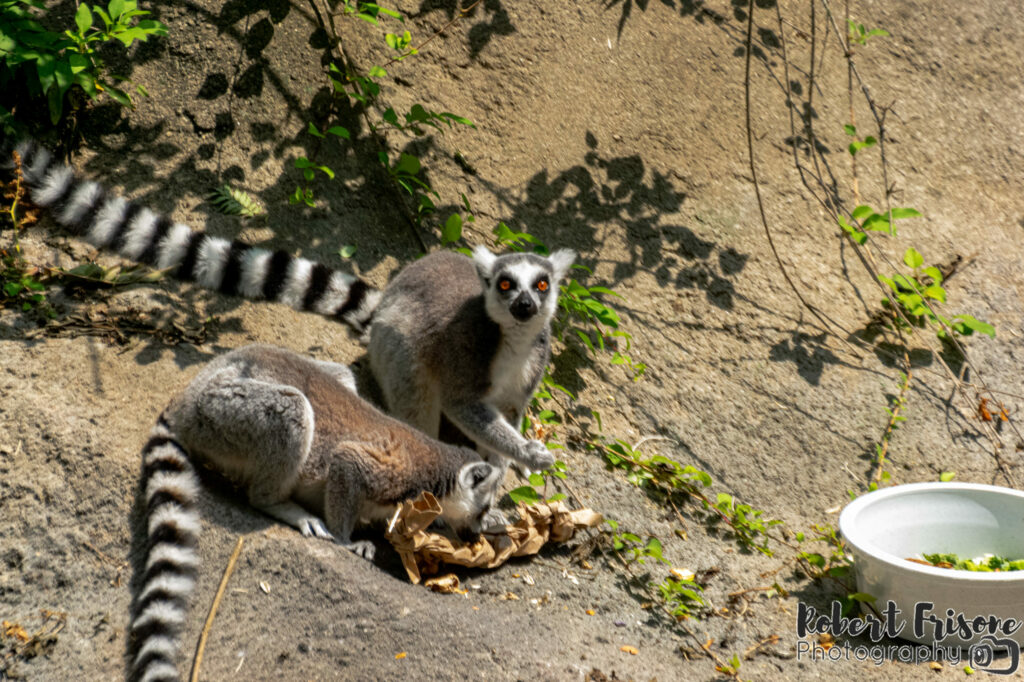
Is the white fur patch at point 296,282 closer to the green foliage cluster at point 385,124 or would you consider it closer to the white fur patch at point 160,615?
the green foliage cluster at point 385,124

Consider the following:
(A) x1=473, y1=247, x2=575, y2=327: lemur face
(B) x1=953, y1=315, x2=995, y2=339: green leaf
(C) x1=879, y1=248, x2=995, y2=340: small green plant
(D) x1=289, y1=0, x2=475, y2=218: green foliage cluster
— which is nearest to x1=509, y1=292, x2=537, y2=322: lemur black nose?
(A) x1=473, y1=247, x2=575, y2=327: lemur face

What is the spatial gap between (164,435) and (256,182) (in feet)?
7.43

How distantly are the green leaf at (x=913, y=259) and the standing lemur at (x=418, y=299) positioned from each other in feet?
10.8

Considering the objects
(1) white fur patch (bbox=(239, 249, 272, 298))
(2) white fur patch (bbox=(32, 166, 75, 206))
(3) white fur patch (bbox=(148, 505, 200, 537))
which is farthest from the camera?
(1) white fur patch (bbox=(239, 249, 272, 298))

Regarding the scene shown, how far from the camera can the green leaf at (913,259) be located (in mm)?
6395

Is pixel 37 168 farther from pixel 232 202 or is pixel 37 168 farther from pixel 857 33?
pixel 857 33

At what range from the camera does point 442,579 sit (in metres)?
3.72

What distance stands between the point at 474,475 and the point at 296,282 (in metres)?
1.74

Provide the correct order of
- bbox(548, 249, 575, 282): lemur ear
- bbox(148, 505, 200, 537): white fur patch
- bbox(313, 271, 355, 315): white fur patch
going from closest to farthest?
bbox(148, 505, 200, 537): white fur patch → bbox(548, 249, 575, 282): lemur ear → bbox(313, 271, 355, 315): white fur patch

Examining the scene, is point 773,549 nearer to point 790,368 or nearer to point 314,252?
point 790,368

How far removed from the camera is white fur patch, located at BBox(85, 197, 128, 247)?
4.67 m

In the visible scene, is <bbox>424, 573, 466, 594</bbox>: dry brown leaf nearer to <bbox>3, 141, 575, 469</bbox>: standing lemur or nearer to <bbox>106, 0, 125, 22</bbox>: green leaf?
<bbox>3, 141, 575, 469</bbox>: standing lemur

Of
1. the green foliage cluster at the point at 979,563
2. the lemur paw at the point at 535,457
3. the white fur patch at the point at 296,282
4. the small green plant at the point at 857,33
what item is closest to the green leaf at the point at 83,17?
the white fur patch at the point at 296,282

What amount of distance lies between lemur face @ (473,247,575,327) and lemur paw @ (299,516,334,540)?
1375 mm
